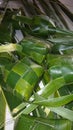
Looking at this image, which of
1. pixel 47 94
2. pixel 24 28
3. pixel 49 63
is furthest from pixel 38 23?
pixel 47 94

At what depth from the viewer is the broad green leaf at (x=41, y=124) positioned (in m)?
0.63

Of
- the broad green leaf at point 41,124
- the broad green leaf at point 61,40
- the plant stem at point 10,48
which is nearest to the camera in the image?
the broad green leaf at point 41,124

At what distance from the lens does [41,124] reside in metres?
0.63

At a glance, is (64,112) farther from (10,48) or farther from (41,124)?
(10,48)

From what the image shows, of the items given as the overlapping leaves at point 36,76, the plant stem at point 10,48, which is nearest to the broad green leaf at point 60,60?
the overlapping leaves at point 36,76

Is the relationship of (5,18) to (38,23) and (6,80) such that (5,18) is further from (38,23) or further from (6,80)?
(6,80)

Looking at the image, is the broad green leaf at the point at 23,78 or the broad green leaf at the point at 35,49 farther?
the broad green leaf at the point at 35,49

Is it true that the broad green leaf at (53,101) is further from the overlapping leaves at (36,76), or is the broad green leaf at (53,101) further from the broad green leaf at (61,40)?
the broad green leaf at (61,40)

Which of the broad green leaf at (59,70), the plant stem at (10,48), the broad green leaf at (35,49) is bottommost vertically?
the broad green leaf at (59,70)

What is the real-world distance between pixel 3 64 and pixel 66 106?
8.0 inches

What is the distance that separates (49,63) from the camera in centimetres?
82

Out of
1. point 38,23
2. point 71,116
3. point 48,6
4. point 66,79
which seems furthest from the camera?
point 48,6

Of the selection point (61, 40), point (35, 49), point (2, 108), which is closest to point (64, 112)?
Answer: point (2, 108)

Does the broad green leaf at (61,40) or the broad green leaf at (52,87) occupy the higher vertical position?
the broad green leaf at (52,87)
